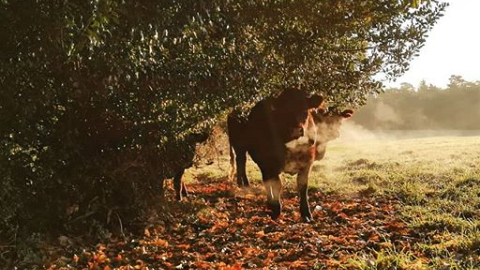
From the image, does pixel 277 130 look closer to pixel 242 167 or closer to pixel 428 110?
pixel 242 167

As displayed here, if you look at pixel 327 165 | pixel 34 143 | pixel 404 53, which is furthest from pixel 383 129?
pixel 34 143

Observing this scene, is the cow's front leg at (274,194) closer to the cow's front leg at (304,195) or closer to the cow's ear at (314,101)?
the cow's front leg at (304,195)

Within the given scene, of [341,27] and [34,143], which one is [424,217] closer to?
[341,27]

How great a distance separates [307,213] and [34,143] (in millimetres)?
5095

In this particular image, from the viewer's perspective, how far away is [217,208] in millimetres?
10625

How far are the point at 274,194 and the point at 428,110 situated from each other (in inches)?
2330

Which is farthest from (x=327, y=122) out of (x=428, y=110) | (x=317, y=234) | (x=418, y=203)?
(x=428, y=110)

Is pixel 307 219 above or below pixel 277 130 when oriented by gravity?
below

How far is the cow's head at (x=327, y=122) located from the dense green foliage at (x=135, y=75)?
1958mm

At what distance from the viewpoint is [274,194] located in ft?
31.1

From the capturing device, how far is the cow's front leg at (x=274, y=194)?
30.9ft

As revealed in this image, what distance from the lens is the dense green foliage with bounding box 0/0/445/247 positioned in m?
5.68

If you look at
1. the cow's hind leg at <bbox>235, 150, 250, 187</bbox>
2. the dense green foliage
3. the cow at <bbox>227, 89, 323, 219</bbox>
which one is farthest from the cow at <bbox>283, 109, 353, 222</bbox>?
the cow's hind leg at <bbox>235, 150, 250, 187</bbox>

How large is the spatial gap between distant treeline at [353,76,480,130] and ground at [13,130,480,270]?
48.0m
